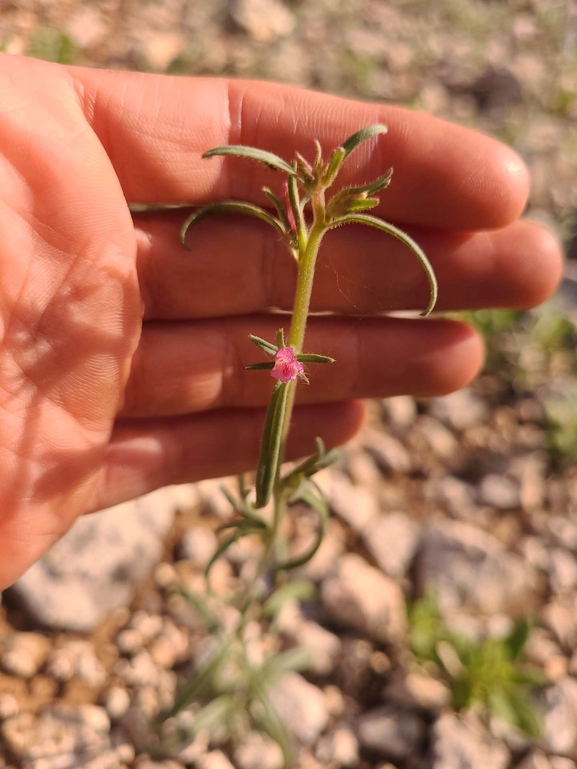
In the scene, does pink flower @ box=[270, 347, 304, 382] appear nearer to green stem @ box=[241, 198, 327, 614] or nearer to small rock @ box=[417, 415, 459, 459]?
green stem @ box=[241, 198, 327, 614]

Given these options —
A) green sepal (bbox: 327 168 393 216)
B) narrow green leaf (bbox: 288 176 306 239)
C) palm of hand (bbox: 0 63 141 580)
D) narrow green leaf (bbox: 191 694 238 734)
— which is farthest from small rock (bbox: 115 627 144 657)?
green sepal (bbox: 327 168 393 216)

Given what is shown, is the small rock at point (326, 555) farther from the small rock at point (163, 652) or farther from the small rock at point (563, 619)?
the small rock at point (563, 619)

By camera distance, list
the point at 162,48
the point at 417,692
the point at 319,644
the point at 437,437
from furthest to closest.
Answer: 1. the point at 162,48
2. the point at 437,437
3. the point at 319,644
4. the point at 417,692

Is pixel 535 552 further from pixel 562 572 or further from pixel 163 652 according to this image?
pixel 163 652

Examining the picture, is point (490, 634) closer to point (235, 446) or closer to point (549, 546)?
point (549, 546)

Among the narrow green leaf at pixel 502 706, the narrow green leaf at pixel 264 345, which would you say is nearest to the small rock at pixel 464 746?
the narrow green leaf at pixel 502 706

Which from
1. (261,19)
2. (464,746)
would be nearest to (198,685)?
→ (464,746)
